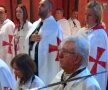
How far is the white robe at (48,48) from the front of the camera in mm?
5254

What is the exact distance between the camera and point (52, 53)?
5301 millimetres

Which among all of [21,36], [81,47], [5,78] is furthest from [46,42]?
[81,47]

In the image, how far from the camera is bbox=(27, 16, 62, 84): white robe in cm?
525

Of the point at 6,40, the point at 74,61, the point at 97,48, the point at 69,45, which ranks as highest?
the point at 69,45

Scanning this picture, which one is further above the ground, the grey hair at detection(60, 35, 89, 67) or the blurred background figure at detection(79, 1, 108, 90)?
the grey hair at detection(60, 35, 89, 67)

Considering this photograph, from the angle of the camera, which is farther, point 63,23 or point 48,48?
point 63,23

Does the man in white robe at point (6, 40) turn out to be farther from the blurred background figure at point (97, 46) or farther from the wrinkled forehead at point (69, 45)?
the wrinkled forehead at point (69, 45)

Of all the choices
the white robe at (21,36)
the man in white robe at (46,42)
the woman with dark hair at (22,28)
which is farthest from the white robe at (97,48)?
the woman with dark hair at (22,28)

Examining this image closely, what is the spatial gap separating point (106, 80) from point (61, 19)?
18.6 ft

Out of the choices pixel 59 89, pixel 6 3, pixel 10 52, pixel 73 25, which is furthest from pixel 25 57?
pixel 6 3

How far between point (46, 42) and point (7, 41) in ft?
5.38

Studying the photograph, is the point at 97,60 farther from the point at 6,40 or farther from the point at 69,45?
the point at 6,40

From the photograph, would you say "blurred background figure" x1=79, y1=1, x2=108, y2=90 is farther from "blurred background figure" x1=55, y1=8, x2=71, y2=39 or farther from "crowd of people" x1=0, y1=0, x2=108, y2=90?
"blurred background figure" x1=55, y1=8, x2=71, y2=39

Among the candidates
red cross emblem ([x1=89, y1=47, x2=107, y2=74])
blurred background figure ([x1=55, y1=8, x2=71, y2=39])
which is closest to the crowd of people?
red cross emblem ([x1=89, y1=47, x2=107, y2=74])
